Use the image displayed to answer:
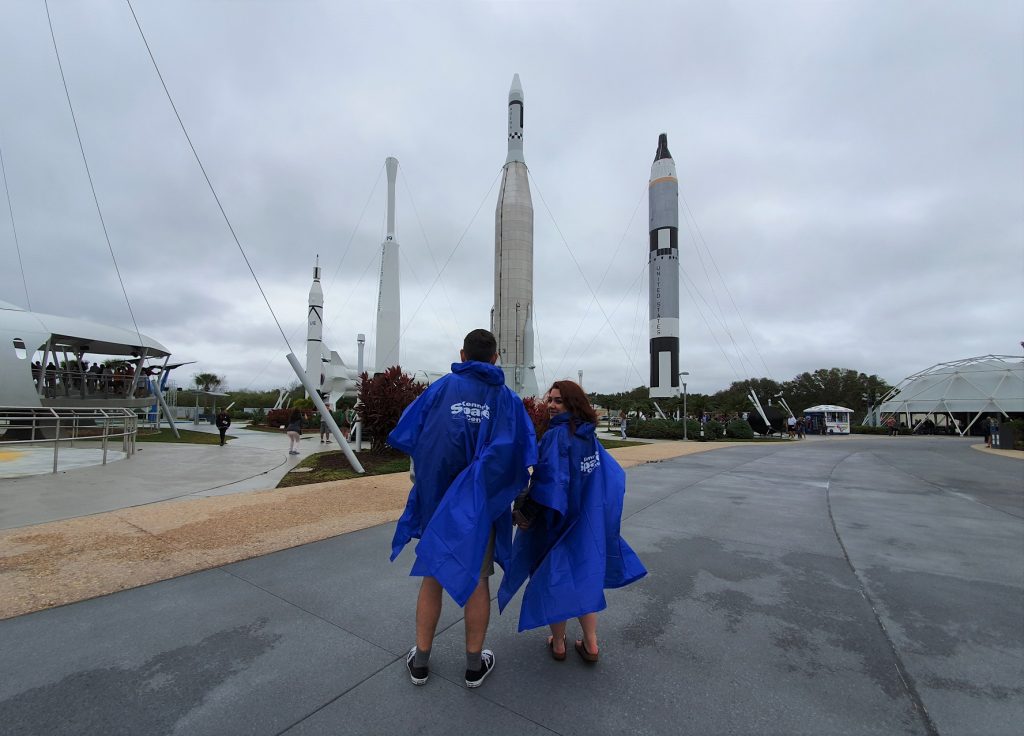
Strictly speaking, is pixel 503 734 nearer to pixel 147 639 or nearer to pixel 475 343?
pixel 475 343

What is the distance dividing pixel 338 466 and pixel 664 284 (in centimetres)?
2967

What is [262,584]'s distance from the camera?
11.9 ft

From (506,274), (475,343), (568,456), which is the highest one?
(506,274)

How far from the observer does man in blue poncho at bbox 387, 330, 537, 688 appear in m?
2.23

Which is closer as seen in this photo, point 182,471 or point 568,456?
point 568,456

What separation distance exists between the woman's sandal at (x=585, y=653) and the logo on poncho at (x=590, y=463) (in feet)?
3.07

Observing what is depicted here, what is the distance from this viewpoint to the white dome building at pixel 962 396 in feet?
141

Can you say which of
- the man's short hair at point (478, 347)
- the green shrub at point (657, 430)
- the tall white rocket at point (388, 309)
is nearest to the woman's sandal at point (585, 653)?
the man's short hair at point (478, 347)

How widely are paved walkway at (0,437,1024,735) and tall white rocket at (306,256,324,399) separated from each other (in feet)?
104

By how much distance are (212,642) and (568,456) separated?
2.29m

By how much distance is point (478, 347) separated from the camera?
2611mm

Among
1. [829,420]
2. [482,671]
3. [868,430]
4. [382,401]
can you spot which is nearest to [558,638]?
[482,671]

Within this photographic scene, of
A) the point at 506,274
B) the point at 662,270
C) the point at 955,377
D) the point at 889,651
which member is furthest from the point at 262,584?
the point at 955,377

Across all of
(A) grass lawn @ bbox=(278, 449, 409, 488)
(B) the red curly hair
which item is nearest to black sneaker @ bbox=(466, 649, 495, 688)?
(B) the red curly hair
